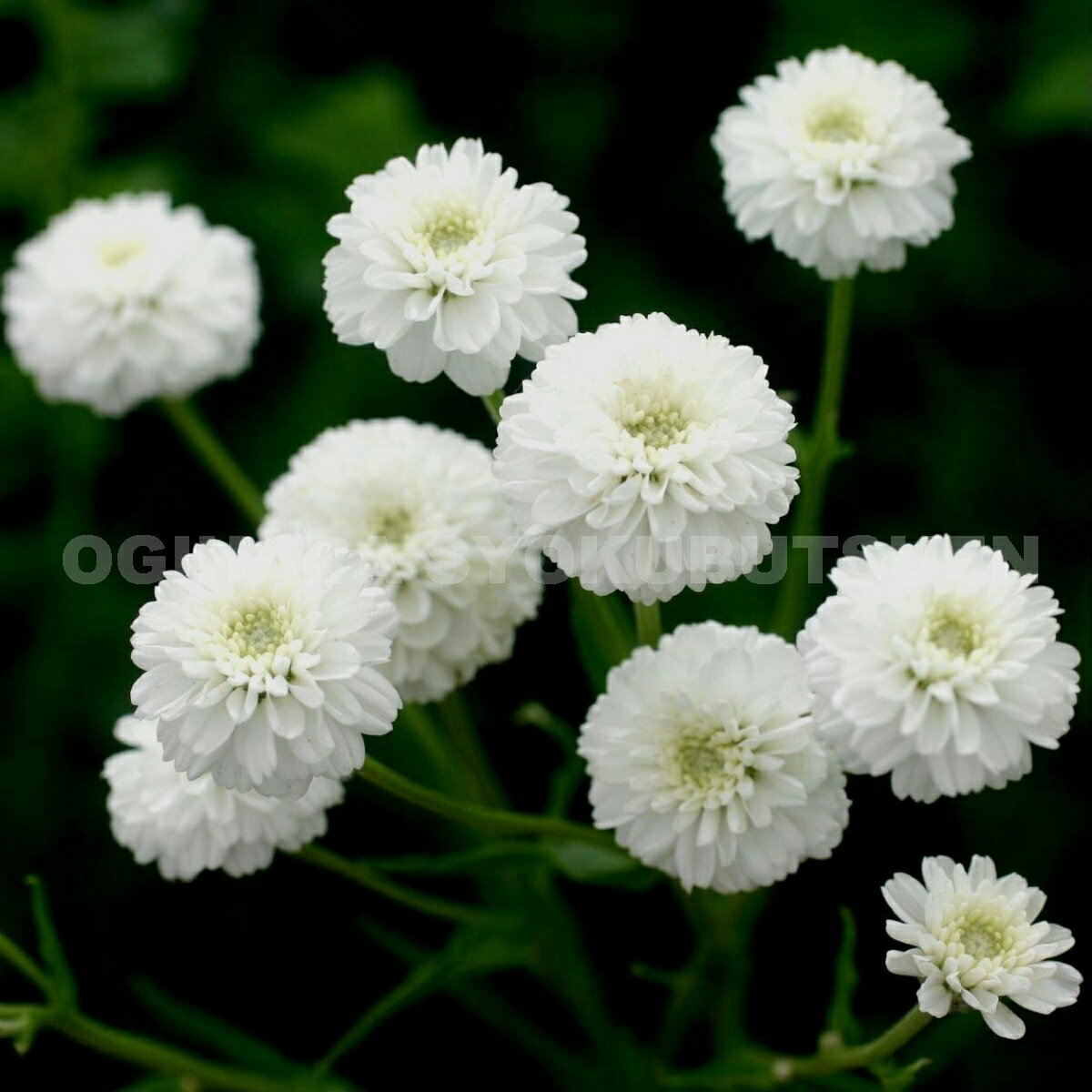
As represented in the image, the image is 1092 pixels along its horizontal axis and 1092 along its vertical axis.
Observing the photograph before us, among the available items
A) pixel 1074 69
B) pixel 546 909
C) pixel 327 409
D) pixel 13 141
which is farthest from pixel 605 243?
pixel 546 909

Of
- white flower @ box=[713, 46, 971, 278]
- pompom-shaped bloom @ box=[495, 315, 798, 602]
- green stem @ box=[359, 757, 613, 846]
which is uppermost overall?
white flower @ box=[713, 46, 971, 278]

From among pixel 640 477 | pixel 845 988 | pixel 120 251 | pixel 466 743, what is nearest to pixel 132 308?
pixel 120 251

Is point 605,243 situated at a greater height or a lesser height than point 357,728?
greater

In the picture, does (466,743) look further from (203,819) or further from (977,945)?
(977,945)

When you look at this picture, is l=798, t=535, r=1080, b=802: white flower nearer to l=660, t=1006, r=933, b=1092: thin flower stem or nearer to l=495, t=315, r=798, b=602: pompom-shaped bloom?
l=495, t=315, r=798, b=602: pompom-shaped bloom

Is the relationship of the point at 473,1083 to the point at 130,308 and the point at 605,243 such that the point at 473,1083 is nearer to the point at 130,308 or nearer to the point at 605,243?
the point at 130,308

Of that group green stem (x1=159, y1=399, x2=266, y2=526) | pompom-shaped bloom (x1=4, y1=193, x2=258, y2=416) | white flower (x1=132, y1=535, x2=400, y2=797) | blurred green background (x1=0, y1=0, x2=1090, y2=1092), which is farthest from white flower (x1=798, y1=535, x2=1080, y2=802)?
pompom-shaped bloom (x1=4, y1=193, x2=258, y2=416)
